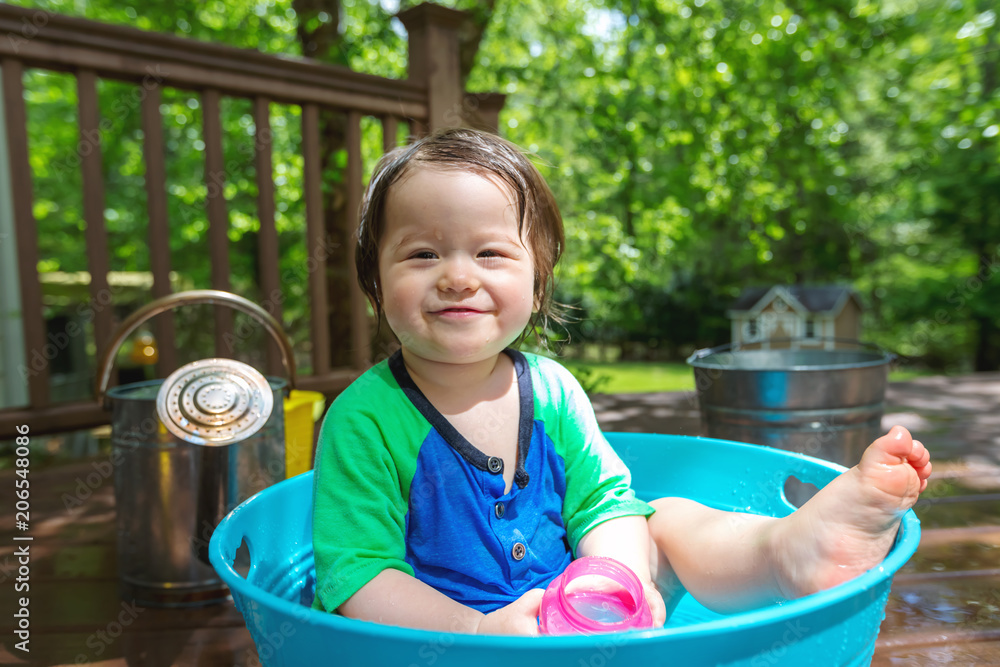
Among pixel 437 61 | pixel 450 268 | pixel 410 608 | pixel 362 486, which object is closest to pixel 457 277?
pixel 450 268

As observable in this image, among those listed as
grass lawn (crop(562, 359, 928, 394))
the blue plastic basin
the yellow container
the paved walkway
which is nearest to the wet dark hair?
the blue plastic basin

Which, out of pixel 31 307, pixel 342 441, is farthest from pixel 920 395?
pixel 31 307

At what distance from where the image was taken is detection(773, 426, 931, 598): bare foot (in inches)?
28.6

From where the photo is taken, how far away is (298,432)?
163 centimetres

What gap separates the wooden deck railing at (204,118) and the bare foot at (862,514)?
65.9 inches

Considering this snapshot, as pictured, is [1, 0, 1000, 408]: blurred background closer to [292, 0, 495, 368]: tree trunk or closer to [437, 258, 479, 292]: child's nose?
[292, 0, 495, 368]: tree trunk

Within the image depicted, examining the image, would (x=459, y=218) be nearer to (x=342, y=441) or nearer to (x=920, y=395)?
(x=342, y=441)

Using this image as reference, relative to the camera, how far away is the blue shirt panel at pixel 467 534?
883 mm

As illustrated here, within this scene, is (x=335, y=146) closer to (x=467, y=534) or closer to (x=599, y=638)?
(x=467, y=534)

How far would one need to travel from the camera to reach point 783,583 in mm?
796

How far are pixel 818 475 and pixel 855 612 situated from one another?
0.41 metres

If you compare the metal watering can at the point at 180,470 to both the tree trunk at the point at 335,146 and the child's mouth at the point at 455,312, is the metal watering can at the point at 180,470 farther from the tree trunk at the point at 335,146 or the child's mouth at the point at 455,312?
the tree trunk at the point at 335,146

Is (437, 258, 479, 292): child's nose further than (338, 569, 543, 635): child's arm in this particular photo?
Yes

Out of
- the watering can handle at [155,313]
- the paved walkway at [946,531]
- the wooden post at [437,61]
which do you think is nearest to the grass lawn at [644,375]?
the paved walkway at [946,531]
